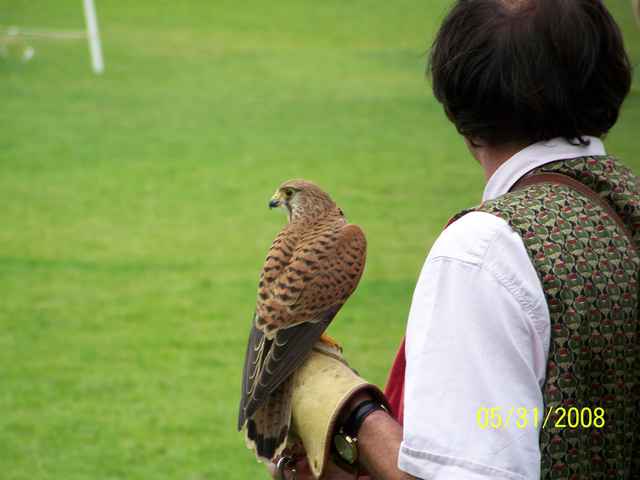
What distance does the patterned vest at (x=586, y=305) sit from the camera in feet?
4.24

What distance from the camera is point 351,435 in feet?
5.05

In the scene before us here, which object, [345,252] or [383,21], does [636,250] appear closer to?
[345,252]

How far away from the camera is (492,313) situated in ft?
4.09

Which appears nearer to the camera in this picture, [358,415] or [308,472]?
[358,415]

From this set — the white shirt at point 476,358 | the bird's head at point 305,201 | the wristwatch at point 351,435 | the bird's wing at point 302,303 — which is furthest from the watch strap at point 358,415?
the bird's head at point 305,201

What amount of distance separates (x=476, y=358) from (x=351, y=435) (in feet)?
1.23

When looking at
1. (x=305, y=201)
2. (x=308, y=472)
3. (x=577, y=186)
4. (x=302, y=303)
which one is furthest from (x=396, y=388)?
(x=305, y=201)

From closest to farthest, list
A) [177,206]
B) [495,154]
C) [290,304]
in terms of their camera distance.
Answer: [495,154], [290,304], [177,206]

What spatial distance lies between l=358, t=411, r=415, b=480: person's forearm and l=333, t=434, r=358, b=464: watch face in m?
0.01

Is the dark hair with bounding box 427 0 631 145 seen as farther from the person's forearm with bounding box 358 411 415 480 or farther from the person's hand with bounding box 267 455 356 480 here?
the person's hand with bounding box 267 455 356 480
